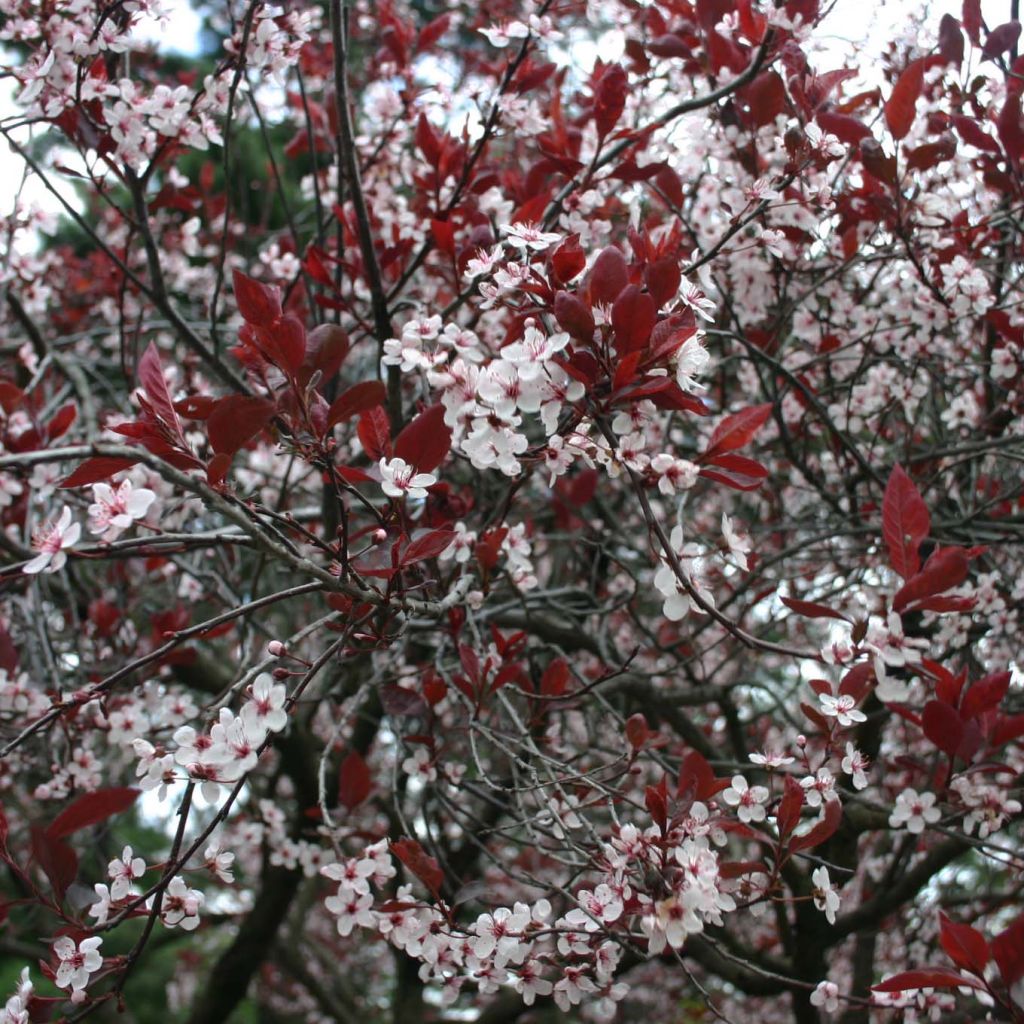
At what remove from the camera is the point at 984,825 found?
1619 mm

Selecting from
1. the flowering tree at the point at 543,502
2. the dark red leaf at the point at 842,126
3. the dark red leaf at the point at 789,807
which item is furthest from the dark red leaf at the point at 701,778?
the dark red leaf at the point at 842,126

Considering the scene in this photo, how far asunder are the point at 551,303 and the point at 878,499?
145 cm

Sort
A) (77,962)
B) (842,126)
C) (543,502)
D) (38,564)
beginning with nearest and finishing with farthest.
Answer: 1. (38,564)
2. (77,962)
3. (842,126)
4. (543,502)

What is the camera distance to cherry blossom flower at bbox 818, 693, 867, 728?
1344 millimetres

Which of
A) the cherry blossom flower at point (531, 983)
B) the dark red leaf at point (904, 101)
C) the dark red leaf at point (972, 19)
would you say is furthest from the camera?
the dark red leaf at point (972, 19)

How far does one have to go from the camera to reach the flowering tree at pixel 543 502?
4.17 feet

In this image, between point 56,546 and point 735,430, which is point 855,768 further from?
point 56,546

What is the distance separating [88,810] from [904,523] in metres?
1.31

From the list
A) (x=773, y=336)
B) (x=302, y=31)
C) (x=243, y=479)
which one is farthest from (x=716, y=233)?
(x=243, y=479)

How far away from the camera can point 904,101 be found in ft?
6.40

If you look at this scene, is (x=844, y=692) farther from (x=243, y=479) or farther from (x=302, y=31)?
(x=243, y=479)

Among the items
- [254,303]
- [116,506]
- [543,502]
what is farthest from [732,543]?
[543,502]

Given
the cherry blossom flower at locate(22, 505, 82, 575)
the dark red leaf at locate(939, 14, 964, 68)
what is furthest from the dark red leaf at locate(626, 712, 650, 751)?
the dark red leaf at locate(939, 14, 964, 68)

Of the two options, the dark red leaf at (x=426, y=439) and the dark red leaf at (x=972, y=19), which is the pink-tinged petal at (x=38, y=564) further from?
the dark red leaf at (x=972, y=19)
